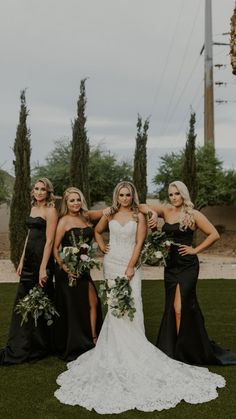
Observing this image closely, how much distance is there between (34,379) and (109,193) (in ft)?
75.9

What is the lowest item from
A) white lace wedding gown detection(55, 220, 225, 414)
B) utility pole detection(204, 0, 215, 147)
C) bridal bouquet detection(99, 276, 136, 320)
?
white lace wedding gown detection(55, 220, 225, 414)

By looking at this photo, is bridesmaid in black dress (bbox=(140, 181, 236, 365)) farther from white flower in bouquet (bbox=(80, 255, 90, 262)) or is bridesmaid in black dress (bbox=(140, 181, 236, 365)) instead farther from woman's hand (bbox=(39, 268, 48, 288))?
woman's hand (bbox=(39, 268, 48, 288))

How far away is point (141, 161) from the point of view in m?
17.3

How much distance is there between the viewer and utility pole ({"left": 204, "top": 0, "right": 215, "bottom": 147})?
31.9m

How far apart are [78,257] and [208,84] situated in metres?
28.7

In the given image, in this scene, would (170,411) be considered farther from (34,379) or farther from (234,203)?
(234,203)

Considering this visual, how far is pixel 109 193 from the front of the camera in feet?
93.4

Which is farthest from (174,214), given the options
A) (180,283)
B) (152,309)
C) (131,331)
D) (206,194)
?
(206,194)

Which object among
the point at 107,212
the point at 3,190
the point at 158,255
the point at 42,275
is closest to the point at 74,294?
the point at 42,275

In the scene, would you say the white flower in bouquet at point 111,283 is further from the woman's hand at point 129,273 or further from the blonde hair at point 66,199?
the blonde hair at point 66,199

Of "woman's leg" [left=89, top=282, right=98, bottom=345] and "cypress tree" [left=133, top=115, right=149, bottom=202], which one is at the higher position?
"cypress tree" [left=133, top=115, right=149, bottom=202]

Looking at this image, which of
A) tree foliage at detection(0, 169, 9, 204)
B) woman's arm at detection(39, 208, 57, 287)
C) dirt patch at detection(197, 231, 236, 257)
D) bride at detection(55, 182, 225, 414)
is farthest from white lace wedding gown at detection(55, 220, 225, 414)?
tree foliage at detection(0, 169, 9, 204)

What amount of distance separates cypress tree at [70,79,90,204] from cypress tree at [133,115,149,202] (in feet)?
5.87

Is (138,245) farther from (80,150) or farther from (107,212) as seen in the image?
(80,150)
